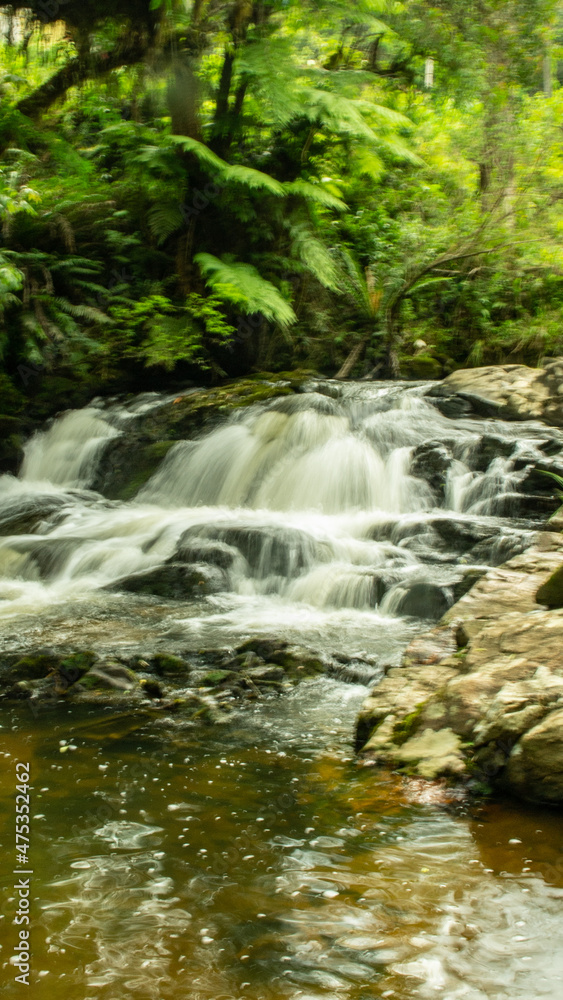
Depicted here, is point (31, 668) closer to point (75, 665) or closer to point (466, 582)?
point (75, 665)

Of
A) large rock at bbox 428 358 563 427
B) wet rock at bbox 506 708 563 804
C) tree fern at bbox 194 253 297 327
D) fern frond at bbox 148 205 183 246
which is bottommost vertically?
wet rock at bbox 506 708 563 804

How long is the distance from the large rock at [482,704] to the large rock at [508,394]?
5590 millimetres

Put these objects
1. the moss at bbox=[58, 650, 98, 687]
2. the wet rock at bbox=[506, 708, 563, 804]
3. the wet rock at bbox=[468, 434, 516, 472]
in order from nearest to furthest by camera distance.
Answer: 1. the wet rock at bbox=[506, 708, 563, 804]
2. the moss at bbox=[58, 650, 98, 687]
3. the wet rock at bbox=[468, 434, 516, 472]

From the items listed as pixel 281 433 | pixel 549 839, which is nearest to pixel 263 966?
pixel 549 839

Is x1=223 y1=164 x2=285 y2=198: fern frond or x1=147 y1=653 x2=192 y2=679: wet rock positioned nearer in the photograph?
x1=147 y1=653 x2=192 y2=679: wet rock

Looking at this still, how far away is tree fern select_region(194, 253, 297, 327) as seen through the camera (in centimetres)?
947

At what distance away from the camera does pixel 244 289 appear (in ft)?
31.4

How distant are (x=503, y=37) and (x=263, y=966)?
1136 cm

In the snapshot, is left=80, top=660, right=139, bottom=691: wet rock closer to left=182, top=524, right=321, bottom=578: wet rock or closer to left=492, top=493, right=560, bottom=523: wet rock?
left=182, top=524, right=321, bottom=578: wet rock

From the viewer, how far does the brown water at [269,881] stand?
164 cm

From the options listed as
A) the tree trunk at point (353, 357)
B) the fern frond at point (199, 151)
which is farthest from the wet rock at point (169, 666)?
the tree trunk at point (353, 357)

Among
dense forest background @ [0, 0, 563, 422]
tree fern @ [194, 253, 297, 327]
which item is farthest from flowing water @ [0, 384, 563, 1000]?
dense forest background @ [0, 0, 563, 422]

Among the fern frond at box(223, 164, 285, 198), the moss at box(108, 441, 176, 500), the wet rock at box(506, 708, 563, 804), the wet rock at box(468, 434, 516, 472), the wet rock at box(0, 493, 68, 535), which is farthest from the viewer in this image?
the fern frond at box(223, 164, 285, 198)

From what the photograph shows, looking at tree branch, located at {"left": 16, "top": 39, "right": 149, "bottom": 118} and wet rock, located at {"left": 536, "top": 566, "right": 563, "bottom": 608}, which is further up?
tree branch, located at {"left": 16, "top": 39, "right": 149, "bottom": 118}
